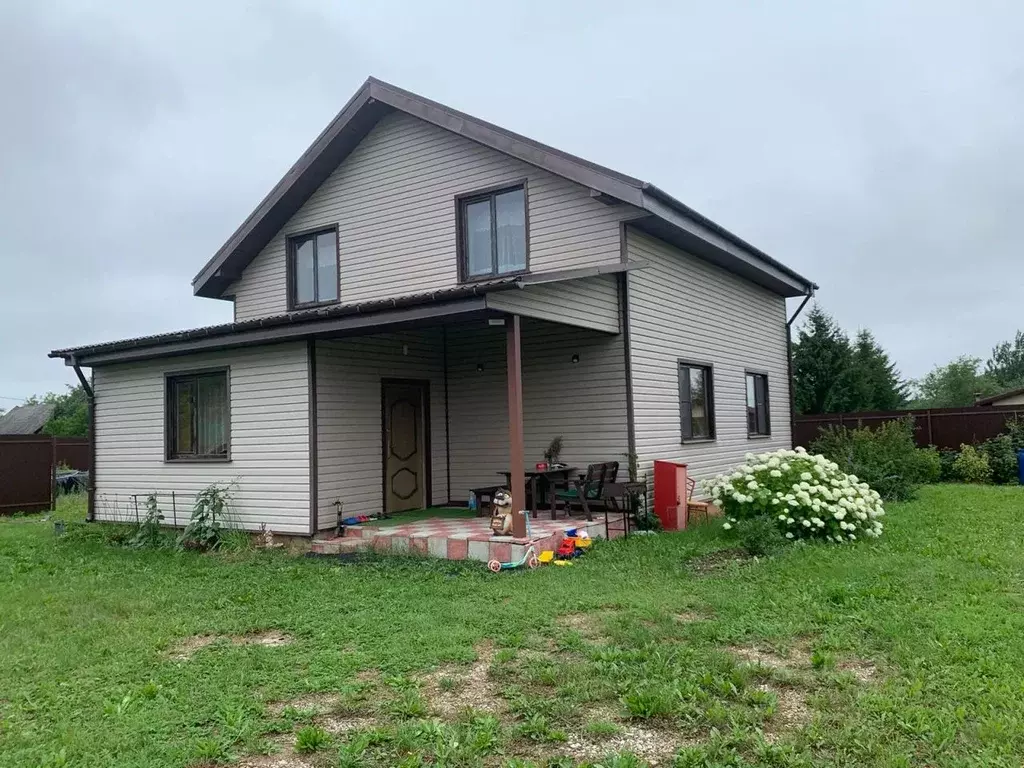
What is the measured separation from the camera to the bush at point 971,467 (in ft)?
53.5

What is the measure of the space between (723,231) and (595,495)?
4.95m

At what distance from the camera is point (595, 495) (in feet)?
31.7

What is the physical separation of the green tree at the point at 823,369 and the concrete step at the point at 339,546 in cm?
1791

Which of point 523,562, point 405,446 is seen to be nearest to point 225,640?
point 523,562

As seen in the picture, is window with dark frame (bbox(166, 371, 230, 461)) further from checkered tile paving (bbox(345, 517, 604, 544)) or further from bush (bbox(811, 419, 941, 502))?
bush (bbox(811, 419, 941, 502))

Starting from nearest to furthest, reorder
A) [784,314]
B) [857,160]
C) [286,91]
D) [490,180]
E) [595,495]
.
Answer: [595,495] → [490,180] → [784,314] → [286,91] → [857,160]

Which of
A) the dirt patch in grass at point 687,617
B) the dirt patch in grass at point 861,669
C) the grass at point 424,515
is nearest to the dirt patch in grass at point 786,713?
the dirt patch in grass at point 861,669

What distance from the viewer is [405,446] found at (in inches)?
455

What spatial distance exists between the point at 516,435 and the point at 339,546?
2.89m

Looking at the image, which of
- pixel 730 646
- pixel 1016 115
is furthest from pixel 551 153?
pixel 1016 115

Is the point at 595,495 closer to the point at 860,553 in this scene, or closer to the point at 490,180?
the point at 860,553

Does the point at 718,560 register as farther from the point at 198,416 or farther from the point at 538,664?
the point at 198,416

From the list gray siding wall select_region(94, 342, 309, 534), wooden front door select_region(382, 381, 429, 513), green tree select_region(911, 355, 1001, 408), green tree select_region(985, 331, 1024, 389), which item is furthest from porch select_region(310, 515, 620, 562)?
green tree select_region(985, 331, 1024, 389)

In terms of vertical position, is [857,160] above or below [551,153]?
above
